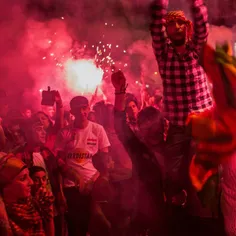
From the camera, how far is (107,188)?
229 cm

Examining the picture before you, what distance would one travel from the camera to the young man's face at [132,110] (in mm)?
2383

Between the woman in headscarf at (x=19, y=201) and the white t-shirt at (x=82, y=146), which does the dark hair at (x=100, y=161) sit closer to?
the white t-shirt at (x=82, y=146)

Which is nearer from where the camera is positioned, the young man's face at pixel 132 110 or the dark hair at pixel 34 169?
the dark hair at pixel 34 169

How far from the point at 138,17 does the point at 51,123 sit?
850 millimetres

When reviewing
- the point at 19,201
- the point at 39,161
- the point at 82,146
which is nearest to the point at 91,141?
the point at 82,146

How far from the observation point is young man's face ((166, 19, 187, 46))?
2.23 m

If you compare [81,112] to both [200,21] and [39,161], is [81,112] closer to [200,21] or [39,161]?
[39,161]

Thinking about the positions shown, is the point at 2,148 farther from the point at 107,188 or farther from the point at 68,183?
the point at 107,188

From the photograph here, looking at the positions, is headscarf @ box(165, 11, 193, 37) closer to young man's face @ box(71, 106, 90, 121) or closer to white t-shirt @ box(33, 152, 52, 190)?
young man's face @ box(71, 106, 90, 121)

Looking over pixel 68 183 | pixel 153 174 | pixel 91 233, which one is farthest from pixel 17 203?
pixel 153 174

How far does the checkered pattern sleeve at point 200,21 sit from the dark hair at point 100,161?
0.90 meters

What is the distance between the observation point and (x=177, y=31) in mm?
2238

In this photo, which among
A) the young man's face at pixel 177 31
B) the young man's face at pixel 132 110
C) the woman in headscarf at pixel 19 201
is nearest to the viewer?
the woman in headscarf at pixel 19 201

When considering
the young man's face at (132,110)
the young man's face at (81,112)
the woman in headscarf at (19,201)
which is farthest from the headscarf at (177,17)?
the woman in headscarf at (19,201)
